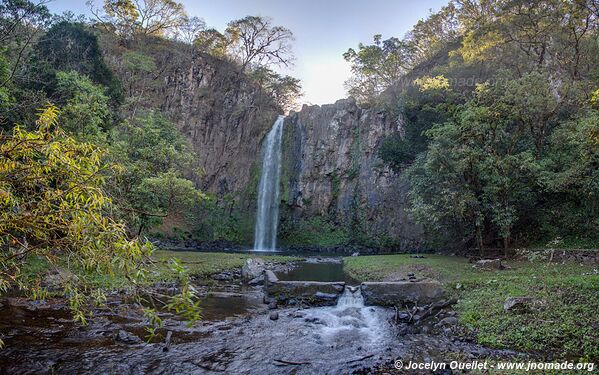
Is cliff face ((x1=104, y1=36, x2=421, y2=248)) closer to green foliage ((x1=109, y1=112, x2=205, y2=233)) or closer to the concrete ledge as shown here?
green foliage ((x1=109, y1=112, x2=205, y2=233))

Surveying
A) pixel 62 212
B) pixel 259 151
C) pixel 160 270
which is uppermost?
pixel 259 151

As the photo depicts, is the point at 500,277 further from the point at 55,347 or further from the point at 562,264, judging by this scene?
the point at 55,347

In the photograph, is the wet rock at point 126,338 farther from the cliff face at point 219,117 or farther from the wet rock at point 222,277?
the cliff face at point 219,117

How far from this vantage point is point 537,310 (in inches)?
294

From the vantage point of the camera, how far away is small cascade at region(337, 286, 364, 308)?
10.3 meters

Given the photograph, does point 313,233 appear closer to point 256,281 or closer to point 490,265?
→ point 256,281

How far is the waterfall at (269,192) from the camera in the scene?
3228 centimetres

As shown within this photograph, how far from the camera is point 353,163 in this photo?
1276 inches

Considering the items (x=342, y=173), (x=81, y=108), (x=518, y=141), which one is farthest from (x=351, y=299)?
(x=342, y=173)

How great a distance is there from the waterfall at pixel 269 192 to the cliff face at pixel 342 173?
0.88m

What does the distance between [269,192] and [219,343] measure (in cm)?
2710

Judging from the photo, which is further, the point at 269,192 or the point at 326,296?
the point at 269,192

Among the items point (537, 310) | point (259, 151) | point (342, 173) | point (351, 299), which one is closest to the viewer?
point (537, 310)

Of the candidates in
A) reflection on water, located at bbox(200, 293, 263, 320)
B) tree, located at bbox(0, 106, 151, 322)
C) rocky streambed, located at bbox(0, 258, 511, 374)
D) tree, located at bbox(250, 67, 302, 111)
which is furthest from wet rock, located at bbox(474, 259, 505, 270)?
tree, located at bbox(250, 67, 302, 111)
